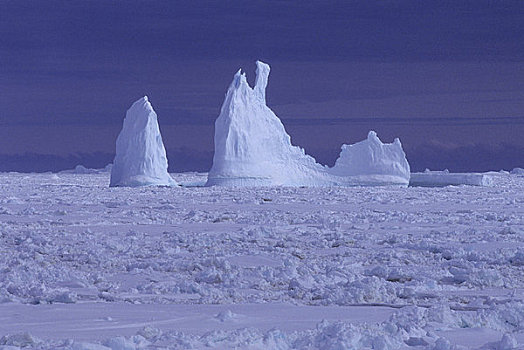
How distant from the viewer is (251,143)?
27.9 meters

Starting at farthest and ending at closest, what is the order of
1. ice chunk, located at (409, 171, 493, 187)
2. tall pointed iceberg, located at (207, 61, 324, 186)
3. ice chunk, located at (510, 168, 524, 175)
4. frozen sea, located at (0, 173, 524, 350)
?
ice chunk, located at (510, 168, 524, 175), ice chunk, located at (409, 171, 493, 187), tall pointed iceberg, located at (207, 61, 324, 186), frozen sea, located at (0, 173, 524, 350)

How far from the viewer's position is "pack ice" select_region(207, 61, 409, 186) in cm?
2761

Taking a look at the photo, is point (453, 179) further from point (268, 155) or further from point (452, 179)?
point (268, 155)

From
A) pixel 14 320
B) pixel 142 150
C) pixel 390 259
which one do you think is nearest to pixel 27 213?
pixel 390 259

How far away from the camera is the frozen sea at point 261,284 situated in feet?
15.0

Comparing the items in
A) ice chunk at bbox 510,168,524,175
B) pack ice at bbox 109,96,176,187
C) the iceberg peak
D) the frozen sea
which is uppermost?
ice chunk at bbox 510,168,524,175

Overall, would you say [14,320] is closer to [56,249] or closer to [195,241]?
[56,249]

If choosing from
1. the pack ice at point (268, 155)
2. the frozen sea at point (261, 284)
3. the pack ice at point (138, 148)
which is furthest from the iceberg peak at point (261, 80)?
the frozen sea at point (261, 284)

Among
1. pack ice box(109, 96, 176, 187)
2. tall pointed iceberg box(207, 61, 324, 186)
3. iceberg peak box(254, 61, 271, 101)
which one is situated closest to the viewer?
tall pointed iceberg box(207, 61, 324, 186)

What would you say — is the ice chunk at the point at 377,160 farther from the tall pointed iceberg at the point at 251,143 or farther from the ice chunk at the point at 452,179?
the ice chunk at the point at 452,179

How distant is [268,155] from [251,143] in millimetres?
922

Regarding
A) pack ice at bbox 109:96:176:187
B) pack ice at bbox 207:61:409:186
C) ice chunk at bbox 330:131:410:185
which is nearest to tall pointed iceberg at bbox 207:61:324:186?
pack ice at bbox 207:61:409:186

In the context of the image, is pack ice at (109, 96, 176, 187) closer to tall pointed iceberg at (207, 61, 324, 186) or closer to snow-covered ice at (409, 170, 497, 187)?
tall pointed iceberg at (207, 61, 324, 186)

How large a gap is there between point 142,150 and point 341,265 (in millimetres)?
21728
